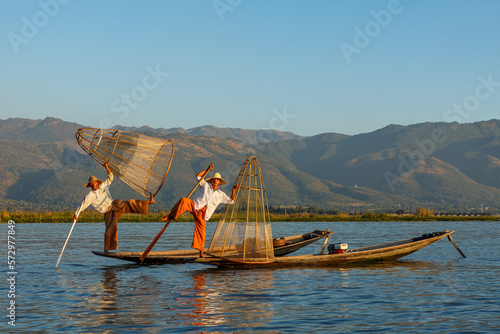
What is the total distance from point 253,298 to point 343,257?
6228 mm

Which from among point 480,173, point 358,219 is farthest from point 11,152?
point 480,173

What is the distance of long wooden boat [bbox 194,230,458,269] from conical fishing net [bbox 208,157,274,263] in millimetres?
263

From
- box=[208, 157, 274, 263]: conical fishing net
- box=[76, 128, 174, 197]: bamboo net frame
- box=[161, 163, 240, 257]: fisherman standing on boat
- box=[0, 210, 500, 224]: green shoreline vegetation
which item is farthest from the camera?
box=[0, 210, 500, 224]: green shoreline vegetation

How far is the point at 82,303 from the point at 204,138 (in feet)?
542

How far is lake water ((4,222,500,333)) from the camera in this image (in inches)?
399

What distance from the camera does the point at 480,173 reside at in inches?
7244

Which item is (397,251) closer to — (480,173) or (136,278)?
(136,278)

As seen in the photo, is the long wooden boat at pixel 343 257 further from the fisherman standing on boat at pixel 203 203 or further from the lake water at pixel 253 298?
the fisherman standing on boat at pixel 203 203

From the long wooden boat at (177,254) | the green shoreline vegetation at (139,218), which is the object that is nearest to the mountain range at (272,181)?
the green shoreline vegetation at (139,218)

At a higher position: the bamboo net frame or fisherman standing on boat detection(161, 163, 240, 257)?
the bamboo net frame

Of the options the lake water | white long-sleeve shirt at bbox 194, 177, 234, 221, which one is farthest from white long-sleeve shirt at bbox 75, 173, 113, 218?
white long-sleeve shirt at bbox 194, 177, 234, 221

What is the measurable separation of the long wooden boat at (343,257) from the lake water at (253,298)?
34 cm

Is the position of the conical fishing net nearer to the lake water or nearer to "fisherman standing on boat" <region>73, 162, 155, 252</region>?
the lake water

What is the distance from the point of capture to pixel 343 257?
18156 mm
